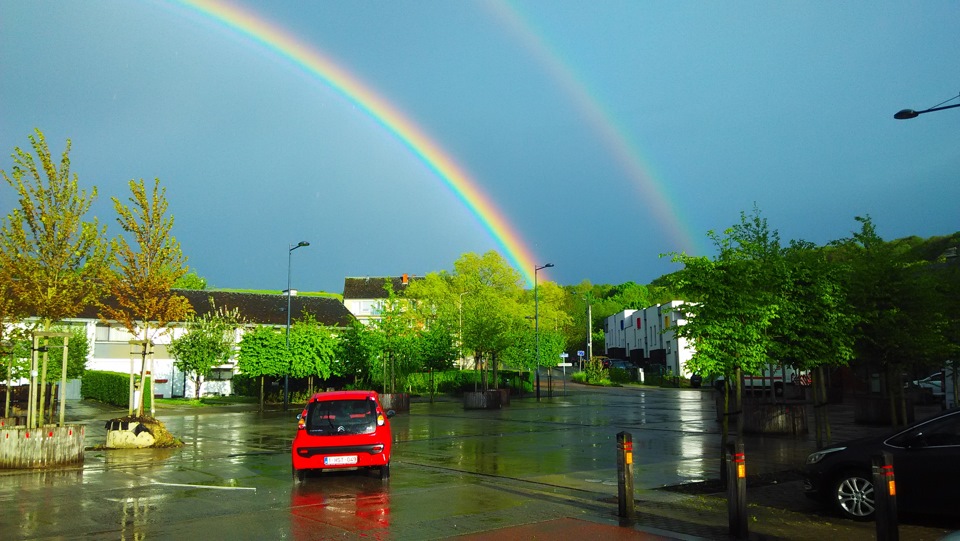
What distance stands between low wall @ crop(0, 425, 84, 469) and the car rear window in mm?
5929

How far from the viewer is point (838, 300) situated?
13297mm

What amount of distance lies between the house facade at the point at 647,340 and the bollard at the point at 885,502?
5182 centimetres

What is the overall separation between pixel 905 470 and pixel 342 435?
864 centimetres

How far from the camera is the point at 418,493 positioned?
11453 millimetres

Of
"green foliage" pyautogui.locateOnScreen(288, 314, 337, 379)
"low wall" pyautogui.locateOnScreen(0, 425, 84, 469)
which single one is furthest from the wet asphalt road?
"green foliage" pyautogui.locateOnScreen(288, 314, 337, 379)

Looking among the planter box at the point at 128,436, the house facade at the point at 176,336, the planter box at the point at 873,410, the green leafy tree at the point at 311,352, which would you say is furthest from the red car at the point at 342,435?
the house facade at the point at 176,336

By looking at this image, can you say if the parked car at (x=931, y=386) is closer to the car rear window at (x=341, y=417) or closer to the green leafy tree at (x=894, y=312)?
the green leafy tree at (x=894, y=312)

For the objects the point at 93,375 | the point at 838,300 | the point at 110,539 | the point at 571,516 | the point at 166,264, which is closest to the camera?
the point at 110,539

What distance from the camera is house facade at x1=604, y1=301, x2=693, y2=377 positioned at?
6712 centimetres

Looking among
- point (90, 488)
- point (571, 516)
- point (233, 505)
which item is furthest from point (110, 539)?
point (571, 516)

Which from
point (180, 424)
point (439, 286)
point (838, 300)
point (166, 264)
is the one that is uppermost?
point (439, 286)

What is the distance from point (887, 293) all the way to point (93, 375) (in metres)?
46.0

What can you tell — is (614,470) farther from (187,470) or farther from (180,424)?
(180,424)

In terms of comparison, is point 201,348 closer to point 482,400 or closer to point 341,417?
point 482,400
